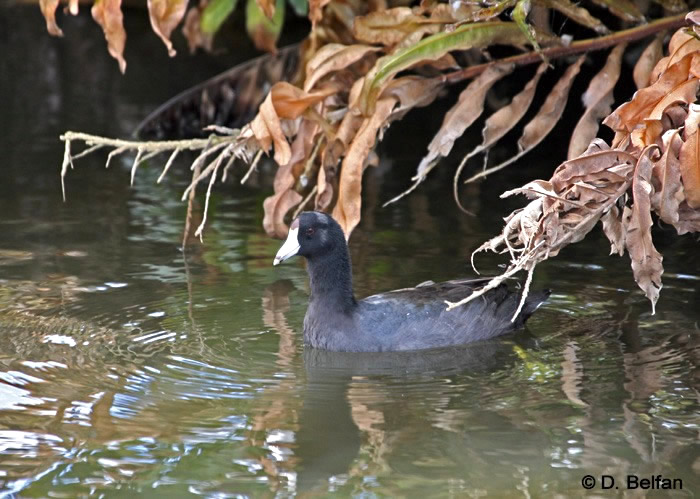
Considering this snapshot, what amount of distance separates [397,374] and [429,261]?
2200mm

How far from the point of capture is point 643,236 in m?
5.86

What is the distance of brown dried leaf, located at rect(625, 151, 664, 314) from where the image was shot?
229 inches

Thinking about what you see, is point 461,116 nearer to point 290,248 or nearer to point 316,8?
point 316,8

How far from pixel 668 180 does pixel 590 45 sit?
1777mm

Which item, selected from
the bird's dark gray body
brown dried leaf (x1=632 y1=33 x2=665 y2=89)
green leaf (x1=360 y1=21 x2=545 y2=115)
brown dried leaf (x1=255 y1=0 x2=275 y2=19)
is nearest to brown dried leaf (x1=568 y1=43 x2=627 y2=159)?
brown dried leaf (x1=632 y1=33 x2=665 y2=89)

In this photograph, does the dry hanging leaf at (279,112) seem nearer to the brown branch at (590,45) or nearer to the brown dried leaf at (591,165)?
the brown branch at (590,45)

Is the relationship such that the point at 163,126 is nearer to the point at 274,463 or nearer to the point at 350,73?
the point at 350,73

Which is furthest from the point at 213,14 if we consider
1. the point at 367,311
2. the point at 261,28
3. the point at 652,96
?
the point at 652,96

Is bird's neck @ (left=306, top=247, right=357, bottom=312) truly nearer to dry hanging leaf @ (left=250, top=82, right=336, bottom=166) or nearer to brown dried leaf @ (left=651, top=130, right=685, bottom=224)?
dry hanging leaf @ (left=250, top=82, right=336, bottom=166)

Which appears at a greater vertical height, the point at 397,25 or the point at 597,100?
the point at 397,25

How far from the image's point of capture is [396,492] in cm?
470

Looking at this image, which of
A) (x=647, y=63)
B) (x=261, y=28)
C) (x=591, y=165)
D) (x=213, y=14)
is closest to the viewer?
(x=591, y=165)

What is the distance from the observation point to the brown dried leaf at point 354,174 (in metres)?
7.09

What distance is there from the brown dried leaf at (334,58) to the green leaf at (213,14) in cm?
332
